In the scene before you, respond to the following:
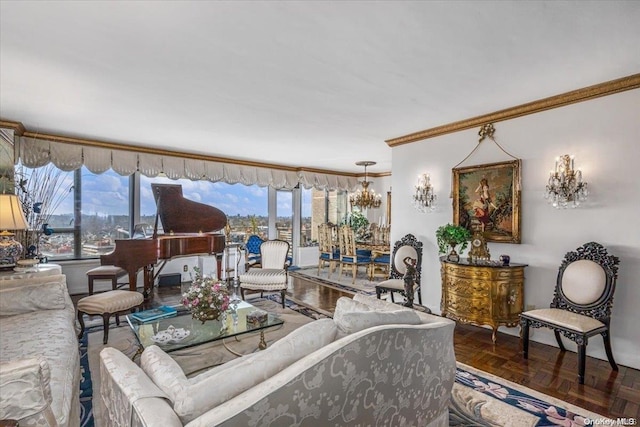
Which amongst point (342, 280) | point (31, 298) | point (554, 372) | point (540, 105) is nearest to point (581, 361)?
point (554, 372)

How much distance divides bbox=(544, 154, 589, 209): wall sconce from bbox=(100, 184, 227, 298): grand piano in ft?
15.3

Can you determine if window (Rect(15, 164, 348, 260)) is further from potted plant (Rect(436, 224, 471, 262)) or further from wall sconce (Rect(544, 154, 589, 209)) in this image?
wall sconce (Rect(544, 154, 589, 209))

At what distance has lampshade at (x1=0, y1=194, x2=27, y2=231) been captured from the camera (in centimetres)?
326

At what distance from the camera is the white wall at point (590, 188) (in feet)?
9.46

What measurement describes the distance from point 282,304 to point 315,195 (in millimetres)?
4520

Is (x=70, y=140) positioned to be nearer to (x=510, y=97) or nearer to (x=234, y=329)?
(x=234, y=329)

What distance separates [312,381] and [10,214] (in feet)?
12.8

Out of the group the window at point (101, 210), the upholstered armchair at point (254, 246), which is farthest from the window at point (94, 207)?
the upholstered armchair at point (254, 246)

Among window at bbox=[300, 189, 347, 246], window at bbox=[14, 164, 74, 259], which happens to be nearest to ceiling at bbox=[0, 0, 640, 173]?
window at bbox=[14, 164, 74, 259]

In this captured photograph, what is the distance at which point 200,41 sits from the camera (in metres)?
2.25

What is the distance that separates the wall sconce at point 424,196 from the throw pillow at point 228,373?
11.2ft

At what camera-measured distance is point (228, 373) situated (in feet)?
3.84

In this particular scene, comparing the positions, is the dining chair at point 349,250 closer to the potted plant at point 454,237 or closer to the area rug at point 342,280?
the area rug at point 342,280

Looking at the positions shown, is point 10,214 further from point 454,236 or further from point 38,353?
point 454,236
